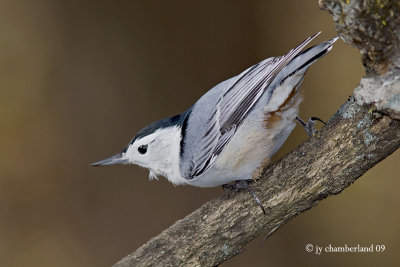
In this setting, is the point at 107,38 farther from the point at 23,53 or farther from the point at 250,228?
the point at 250,228

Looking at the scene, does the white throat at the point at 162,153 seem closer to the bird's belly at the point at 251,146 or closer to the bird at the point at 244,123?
the bird at the point at 244,123

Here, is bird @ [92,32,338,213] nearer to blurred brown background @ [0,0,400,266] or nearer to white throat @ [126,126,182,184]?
white throat @ [126,126,182,184]

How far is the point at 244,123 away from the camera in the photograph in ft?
6.03

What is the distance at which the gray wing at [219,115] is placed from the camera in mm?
1818

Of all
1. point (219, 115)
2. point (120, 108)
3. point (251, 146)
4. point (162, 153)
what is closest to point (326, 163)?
point (251, 146)

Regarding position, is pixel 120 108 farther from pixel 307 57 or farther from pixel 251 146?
pixel 307 57

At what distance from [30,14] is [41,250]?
1.30 metres

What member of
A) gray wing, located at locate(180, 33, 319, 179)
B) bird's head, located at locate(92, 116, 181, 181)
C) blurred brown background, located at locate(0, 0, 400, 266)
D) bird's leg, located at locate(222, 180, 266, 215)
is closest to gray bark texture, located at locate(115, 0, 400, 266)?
bird's leg, located at locate(222, 180, 266, 215)

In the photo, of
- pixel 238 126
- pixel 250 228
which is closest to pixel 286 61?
pixel 238 126

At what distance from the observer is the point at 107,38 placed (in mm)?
2875

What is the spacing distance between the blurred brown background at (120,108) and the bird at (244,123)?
965 mm

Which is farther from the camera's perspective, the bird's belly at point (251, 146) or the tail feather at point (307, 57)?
the bird's belly at point (251, 146)

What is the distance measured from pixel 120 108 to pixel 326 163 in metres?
1.55

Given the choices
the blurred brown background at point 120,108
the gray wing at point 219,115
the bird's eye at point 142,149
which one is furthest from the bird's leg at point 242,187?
the blurred brown background at point 120,108
